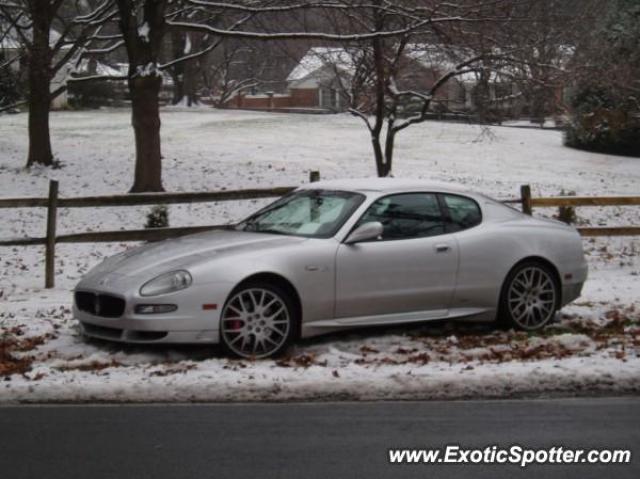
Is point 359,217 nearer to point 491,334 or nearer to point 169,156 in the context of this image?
point 491,334

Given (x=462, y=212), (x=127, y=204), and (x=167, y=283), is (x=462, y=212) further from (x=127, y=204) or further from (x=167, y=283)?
(x=127, y=204)

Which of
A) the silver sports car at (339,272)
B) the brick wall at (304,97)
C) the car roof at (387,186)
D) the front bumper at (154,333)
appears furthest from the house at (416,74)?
the brick wall at (304,97)

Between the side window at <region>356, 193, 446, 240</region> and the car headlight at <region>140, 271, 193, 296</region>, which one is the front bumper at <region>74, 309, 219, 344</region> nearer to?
the car headlight at <region>140, 271, 193, 296</region>

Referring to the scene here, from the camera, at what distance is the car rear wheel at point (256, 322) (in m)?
8.61

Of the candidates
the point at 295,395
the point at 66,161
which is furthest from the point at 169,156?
the point at 295,395

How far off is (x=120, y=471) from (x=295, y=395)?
79.0 inches

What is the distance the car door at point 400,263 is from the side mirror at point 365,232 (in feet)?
0.20

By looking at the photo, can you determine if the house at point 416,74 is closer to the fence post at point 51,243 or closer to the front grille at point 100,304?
the fence post at point 51,243

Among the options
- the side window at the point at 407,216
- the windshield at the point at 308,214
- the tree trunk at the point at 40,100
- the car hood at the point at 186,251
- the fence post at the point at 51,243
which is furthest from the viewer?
the tree trunk at the point at 40,100

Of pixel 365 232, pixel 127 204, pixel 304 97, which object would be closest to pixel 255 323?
pixel 365 232

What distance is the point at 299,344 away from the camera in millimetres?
9297

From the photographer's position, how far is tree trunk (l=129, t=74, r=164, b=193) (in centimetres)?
2061

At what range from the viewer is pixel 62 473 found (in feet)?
19.1

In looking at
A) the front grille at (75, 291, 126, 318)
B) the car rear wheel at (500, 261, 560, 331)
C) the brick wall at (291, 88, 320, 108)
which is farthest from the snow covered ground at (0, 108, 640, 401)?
the brick wall at (291, 88, 320, 108)
